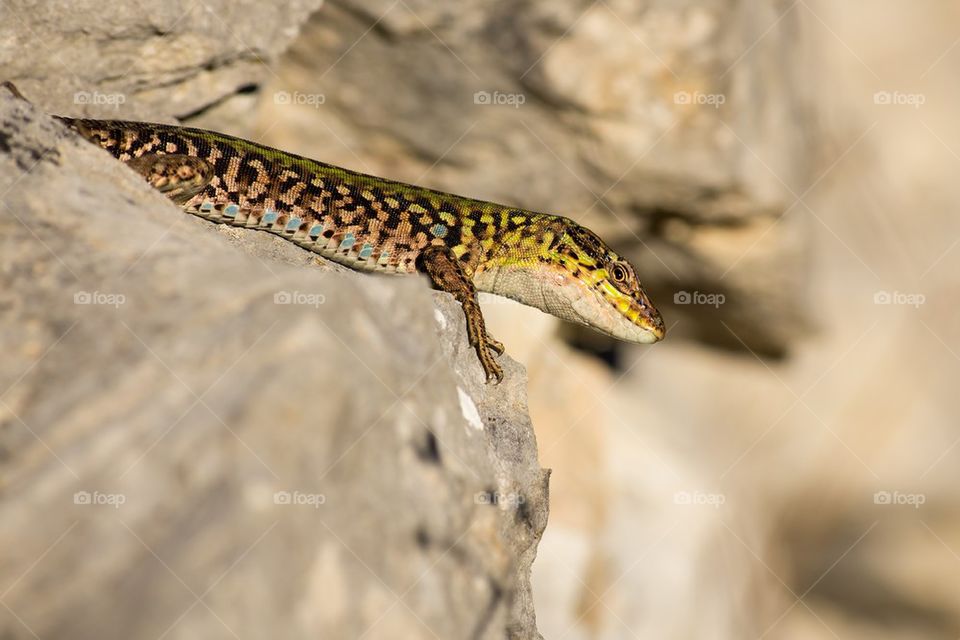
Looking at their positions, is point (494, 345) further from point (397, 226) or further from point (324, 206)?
point (324, 206)

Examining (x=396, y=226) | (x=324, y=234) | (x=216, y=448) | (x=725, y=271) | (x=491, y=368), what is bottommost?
(x=725, y=271)

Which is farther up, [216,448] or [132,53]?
[216,448]

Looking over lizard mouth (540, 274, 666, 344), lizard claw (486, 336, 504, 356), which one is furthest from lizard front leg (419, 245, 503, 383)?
lizard mouth (540, 274, 666, 344)

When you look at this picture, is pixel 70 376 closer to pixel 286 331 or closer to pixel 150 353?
pixel 150 353

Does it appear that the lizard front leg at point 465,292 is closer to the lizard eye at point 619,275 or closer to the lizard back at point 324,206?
the lizard back at point 324,206

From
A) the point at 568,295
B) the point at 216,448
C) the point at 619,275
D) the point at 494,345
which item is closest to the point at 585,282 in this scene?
the point at 568,295

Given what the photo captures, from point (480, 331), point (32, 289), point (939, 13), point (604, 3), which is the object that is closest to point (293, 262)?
point (480, 331)
